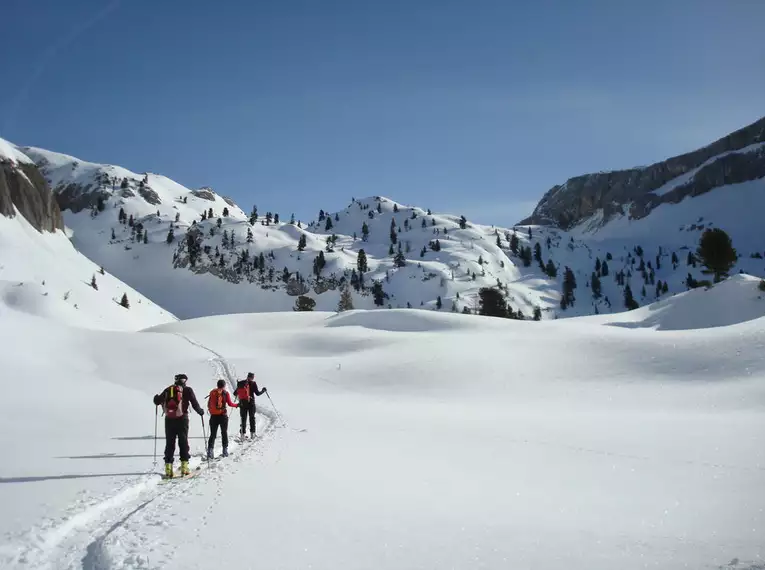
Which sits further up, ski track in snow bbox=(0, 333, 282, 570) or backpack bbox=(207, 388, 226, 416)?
backpack bbox=(207, 388, 226, 416)

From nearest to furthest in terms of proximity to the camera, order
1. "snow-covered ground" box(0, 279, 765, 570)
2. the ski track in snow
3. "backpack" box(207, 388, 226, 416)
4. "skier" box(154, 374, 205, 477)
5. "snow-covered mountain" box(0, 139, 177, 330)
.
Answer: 1. the ski track in snow
2. "snow-covered ground" box(0, 279, 765, 570)
3. "skier" box(154, 374, 205, 477)
4. "backpack" box(207, 388, 226, 416)
5. "snow-covered mountain" box(0, 139, 177, 330)

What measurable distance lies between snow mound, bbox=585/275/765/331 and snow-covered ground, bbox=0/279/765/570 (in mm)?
33114

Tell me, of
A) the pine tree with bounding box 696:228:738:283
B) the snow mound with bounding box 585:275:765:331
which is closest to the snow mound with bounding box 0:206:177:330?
the snow mound with bounding box 585:275:765:331

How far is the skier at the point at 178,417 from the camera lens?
13344 mm

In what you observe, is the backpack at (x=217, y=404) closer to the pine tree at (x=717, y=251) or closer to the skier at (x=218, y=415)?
the skier at (x=218, y=415)

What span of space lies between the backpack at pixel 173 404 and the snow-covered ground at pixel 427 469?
153 cm

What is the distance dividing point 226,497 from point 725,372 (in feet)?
96.9

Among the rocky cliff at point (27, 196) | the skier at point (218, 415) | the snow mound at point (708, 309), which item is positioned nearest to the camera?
the skier at point (218, 415)

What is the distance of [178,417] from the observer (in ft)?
45.6

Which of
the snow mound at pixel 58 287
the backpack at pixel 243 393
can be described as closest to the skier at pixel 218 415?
the backpack at pixel 243 393

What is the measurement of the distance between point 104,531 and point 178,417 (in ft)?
18.9

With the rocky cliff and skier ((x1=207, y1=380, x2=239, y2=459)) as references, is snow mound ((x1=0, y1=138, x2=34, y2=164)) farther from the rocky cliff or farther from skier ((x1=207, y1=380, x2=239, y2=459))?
skier ((x1=207, y1=380, x2=239, y2=459))

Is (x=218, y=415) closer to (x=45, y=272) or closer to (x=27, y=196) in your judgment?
(x=45, y=272)

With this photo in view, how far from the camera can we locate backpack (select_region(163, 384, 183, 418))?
1394cm
